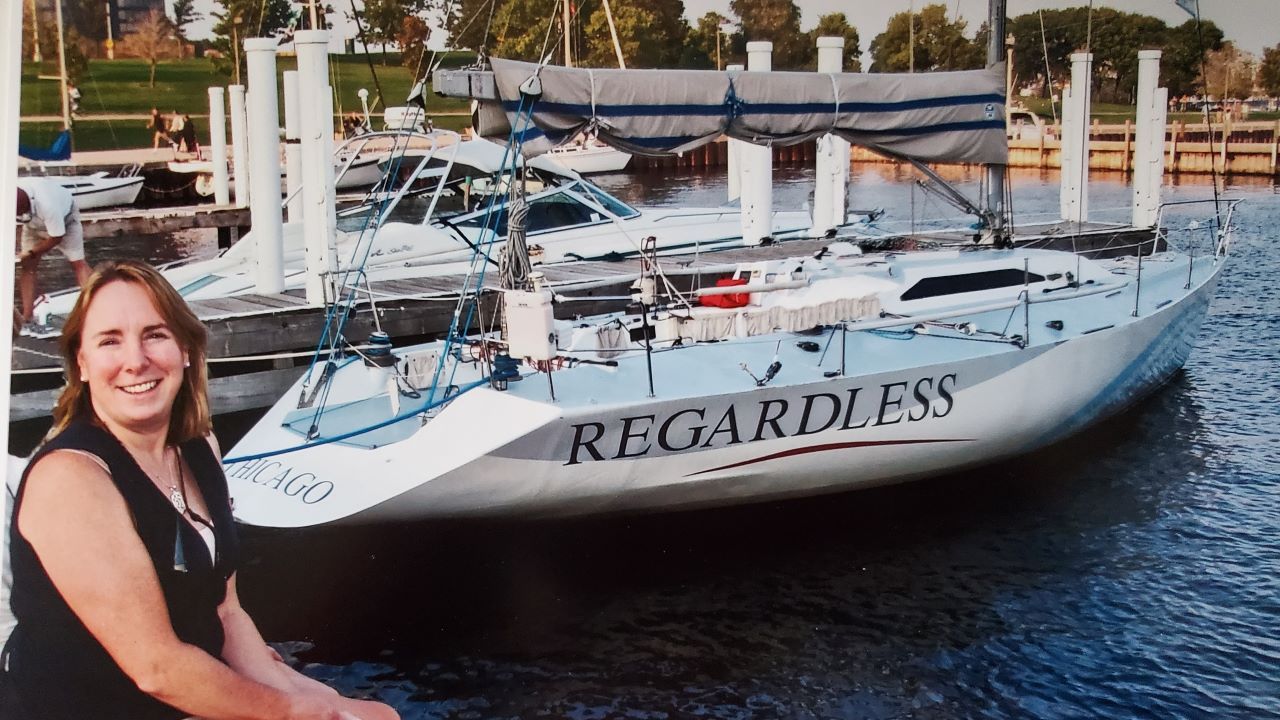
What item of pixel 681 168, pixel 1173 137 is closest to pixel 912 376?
pixel 1173 137

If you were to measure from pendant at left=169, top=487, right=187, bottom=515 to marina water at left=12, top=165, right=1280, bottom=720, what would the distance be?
3.97 m

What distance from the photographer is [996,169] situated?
10.3 metres

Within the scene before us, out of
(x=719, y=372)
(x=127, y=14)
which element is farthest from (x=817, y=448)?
(x=127, y=14)

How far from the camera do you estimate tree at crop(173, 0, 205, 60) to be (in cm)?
473

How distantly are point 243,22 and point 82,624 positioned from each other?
11193 millimetres

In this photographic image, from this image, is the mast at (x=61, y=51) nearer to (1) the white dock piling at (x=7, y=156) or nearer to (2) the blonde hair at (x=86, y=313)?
(1) the white dock piling at (x=7, y=156)

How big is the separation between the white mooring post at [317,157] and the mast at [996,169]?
5.29 m

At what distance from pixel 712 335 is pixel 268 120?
394cm

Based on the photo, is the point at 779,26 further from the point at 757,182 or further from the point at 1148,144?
the point at 757,182

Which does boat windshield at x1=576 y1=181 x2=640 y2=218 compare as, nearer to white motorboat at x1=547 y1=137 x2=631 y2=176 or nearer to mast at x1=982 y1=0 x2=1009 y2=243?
mast at x1=982 y1=0 x2=1009 y2=243

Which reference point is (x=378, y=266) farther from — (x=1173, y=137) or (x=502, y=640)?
(x=1173, y=137)

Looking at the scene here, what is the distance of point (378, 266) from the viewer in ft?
42.1

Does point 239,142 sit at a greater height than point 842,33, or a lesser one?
lesser

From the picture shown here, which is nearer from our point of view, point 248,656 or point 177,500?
point 177,500
